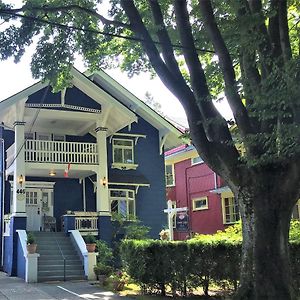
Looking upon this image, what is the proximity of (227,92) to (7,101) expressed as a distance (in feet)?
42.3

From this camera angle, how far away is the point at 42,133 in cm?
2373

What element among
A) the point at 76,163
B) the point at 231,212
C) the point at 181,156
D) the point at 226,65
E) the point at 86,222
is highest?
the point at 181,156

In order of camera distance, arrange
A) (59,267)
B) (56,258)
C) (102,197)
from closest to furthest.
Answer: (59,267) → (56,258) → (102,197)

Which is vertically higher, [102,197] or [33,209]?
[102,197]

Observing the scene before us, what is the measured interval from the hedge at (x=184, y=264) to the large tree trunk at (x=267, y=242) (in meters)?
2.52

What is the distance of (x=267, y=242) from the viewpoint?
8.81 meters

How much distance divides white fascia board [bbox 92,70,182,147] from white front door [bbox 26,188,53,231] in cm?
627

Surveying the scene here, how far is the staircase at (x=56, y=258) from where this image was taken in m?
18.0

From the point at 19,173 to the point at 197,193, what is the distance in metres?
16.0

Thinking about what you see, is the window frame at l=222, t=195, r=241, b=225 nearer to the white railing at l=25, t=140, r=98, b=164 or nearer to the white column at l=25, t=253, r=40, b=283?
the white railing at l=25, t=140, r=98, b=164

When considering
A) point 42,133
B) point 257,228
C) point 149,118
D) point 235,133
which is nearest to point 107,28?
point 235,133

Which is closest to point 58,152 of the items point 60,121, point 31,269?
point 60,121

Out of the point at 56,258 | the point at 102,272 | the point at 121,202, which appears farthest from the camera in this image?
the point at 121,202

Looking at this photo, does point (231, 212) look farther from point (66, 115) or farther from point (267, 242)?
point (267, 242)
